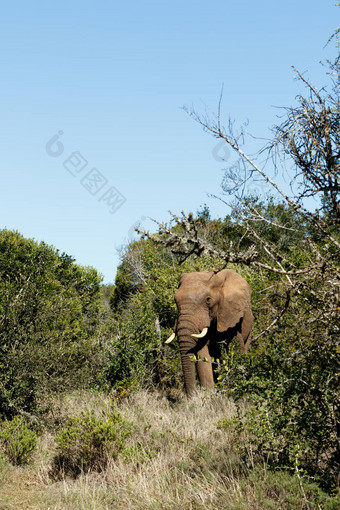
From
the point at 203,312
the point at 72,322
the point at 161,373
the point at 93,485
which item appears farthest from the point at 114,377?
the point at 93,485

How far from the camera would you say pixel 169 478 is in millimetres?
5879

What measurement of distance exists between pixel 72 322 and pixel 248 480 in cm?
1128

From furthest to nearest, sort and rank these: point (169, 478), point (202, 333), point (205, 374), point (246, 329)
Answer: point (246, 329) < point (202, 333) < point (205, 374) < point (169, 478)

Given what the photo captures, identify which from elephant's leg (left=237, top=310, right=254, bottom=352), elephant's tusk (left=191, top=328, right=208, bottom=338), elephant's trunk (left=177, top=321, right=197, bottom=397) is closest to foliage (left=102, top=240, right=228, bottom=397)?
elephant's trunk (left=177, top=321, right=197, bottom=397)

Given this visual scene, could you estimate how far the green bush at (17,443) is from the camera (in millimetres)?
7843

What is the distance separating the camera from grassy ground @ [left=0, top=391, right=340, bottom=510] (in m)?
4.93

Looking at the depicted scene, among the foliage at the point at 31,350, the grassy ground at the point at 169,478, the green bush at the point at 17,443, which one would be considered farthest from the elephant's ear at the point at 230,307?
the green bush at the point at 17,443

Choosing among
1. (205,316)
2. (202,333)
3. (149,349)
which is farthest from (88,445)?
(149,349)

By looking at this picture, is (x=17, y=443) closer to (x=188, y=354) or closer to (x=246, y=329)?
(x=188, y=354)

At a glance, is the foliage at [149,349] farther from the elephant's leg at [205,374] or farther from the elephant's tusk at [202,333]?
the elephant's tusk at [202,333]

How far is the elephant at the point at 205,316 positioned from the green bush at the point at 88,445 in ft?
10.3

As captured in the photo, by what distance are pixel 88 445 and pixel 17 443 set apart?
1.36m

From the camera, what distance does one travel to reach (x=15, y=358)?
914cm

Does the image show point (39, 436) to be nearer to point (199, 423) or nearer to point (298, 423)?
point (199, 423)
